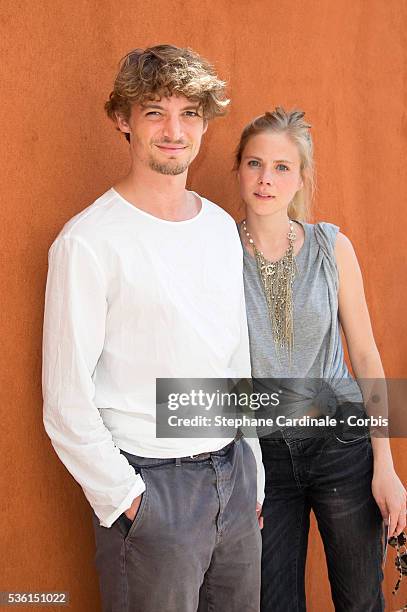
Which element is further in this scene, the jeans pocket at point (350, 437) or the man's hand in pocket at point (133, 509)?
the jeans pocket at point (350, 437)

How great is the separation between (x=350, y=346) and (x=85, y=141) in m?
0.95

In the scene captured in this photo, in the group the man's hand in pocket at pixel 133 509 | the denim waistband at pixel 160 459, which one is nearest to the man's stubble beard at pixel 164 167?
the denim waistband at pixel 160 459

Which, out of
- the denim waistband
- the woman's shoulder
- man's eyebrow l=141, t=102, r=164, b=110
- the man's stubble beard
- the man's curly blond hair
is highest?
the man's curly blond hair

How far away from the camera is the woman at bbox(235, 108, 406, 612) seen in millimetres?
2291

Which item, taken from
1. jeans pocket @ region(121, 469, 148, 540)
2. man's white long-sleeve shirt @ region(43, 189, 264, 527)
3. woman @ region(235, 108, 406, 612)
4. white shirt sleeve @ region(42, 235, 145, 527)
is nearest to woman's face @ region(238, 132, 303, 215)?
woman @ region(235, 108, 406, 612)

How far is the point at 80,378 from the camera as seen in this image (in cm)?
191

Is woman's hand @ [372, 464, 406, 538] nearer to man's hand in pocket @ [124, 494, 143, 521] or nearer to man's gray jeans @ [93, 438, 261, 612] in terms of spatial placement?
man's gray jeans @ [93, 438, 261, 612]

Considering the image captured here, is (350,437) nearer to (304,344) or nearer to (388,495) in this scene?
(388,495)

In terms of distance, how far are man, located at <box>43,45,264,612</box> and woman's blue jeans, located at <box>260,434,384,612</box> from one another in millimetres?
157

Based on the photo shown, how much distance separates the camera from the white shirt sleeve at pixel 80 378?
1891mm

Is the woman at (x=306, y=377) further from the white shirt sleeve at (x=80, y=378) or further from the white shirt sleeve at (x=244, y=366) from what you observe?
the white shirt sleeve at (x=80, y=378)

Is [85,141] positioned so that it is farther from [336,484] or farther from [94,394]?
[336,484]

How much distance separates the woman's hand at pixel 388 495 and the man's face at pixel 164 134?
39.1 inches

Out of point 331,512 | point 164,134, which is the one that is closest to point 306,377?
point 331,512
